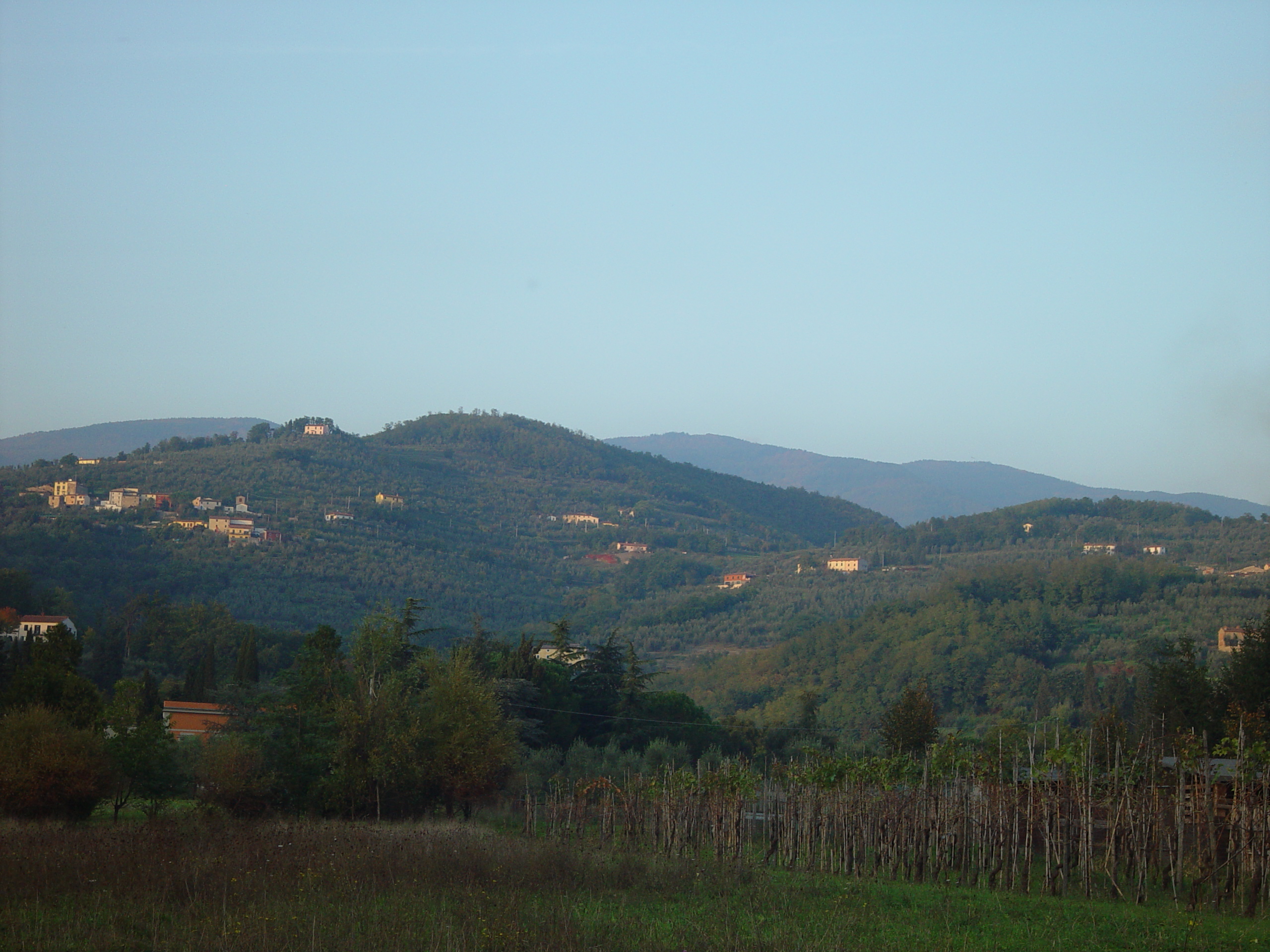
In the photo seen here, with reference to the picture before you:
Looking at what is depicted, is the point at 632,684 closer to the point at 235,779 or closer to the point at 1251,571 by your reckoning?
the point at 235,779

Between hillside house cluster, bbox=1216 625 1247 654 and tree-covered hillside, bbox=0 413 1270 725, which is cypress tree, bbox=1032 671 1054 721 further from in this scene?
hillside house cluster, bbox=1216 625 1247 654

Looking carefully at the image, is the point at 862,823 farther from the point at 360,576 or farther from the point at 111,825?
the point at 360,576

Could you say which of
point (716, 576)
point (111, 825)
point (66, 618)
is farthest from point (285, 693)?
point (716, 576)

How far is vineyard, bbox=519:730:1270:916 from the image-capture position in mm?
15703

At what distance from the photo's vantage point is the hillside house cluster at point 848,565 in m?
129

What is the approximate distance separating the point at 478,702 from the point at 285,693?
4.95 m

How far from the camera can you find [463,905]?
452 inches

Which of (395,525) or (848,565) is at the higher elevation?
(395,525)

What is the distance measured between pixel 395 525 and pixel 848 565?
55032mm

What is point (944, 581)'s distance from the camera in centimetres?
9600

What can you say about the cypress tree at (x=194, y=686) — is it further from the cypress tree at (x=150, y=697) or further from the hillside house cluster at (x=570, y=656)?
the hillside house cluster at (x=570, y=656)

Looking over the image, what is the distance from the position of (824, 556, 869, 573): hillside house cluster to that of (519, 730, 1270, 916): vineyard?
336 ft

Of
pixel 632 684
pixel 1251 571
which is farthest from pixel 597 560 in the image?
pixel 632 684

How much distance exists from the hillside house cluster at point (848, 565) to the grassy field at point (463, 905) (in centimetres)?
11450
